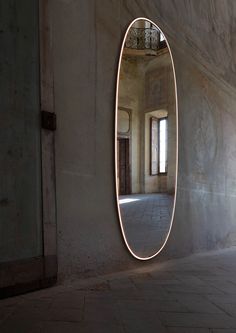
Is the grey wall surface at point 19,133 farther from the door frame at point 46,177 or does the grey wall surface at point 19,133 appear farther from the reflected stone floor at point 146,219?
the reflected stone floor at point 146,219

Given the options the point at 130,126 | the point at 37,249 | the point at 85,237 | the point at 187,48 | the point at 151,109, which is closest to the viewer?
the point at 37,249

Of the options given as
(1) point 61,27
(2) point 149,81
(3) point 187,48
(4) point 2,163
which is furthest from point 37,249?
(3) point 187,48

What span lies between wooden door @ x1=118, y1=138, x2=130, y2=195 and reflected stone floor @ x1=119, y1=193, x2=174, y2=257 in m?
0.06

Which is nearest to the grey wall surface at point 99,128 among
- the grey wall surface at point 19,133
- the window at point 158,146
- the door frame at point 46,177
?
the door frame at point 46,177

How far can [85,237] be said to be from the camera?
2164 mm

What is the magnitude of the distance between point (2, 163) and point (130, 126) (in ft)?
3.51

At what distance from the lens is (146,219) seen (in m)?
2.68

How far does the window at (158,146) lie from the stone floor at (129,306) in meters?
0.85

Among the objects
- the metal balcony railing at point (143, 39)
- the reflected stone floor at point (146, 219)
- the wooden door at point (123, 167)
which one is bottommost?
the reflected stone floor at point (146, 219)

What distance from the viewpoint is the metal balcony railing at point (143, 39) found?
2549 mm

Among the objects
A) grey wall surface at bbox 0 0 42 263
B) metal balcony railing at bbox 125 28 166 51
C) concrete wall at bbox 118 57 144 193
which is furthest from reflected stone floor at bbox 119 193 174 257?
metal balcony railing at bbox 125 28 166 51

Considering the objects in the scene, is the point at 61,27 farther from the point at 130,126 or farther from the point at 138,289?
the point at 138,289

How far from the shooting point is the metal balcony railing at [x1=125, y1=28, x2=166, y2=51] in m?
2.55

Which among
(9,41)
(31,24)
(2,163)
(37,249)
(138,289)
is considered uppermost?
(31,24)
